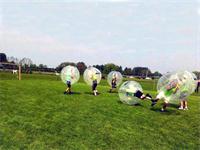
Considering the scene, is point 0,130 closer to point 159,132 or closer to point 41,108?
point 41,108

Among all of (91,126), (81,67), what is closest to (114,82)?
(91,126)

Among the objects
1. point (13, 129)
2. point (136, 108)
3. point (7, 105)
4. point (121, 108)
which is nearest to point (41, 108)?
point (7, 105)

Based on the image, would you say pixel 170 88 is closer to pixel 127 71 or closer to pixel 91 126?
pixel 91 126

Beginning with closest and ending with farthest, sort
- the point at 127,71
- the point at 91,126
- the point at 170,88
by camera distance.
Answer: the point at 91,126 < the point at 170,88 < the point at 127,71

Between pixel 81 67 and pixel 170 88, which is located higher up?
pixel 81 67

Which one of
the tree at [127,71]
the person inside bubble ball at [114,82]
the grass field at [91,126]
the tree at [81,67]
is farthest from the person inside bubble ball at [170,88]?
the tree at [127,71]

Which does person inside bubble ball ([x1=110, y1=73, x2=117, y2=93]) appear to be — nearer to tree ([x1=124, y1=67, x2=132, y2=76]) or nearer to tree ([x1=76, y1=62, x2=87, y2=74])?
tree ([x1=76, y1=62, x2=87, y2=74])

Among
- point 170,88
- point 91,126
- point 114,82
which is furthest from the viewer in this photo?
point 114,82

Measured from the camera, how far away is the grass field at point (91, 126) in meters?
7.77

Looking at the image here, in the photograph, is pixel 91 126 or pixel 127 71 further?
pixel 127 71

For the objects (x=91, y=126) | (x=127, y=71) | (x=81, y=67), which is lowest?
(x=91, y=126)

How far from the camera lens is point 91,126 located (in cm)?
926

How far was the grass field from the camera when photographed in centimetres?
777

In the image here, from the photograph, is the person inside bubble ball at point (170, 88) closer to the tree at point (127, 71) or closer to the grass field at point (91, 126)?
the grass field at point (91, 126)
